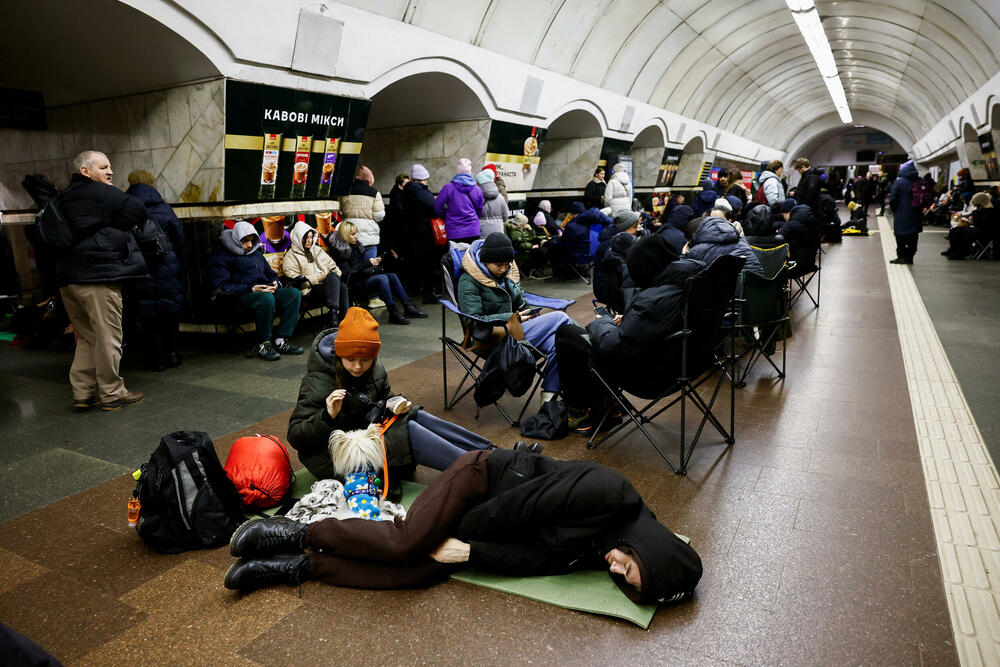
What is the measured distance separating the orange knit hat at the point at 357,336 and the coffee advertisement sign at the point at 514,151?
324 inches

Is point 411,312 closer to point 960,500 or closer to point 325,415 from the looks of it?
point 325,415

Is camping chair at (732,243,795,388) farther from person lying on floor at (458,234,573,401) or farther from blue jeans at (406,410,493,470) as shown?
blue jeans at (406,410,493,470)

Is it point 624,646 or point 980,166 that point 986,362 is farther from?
point 980,166

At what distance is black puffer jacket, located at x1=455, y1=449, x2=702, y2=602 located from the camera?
2.55 meters

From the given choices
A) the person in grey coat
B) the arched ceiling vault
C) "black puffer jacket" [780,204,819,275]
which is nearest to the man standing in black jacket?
the arched ceiling vault

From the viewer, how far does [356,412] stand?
330 centimetres

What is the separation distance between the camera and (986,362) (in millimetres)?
5820

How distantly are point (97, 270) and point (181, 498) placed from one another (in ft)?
9.45

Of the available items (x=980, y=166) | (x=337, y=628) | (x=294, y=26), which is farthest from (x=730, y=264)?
(x=980, y=166)

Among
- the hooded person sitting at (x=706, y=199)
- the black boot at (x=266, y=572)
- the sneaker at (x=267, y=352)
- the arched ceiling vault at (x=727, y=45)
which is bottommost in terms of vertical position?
the sneaker at (x=267, y=352)

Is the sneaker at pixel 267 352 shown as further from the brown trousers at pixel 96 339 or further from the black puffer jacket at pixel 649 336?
the black puffer jacket at pixel 649 336

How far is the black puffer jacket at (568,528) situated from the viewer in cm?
255

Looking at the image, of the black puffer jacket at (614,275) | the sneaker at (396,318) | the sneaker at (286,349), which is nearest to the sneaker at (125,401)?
the sneaker at (286,349)

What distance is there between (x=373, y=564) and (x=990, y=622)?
7.68ft
